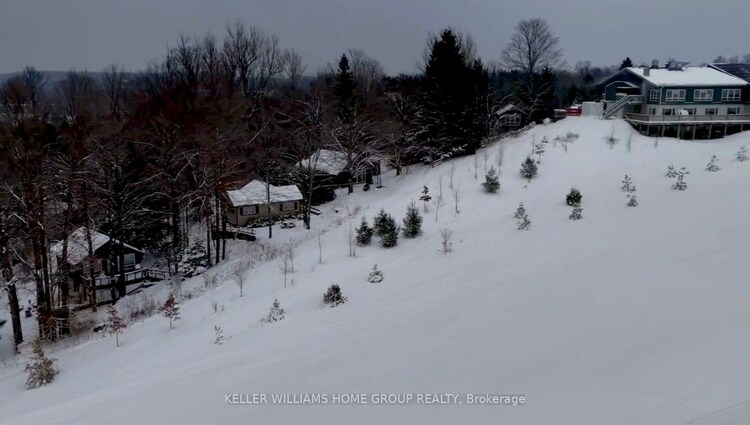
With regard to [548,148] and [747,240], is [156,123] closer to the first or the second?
[548,148]

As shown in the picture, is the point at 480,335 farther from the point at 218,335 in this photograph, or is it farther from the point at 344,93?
the point at 344,93

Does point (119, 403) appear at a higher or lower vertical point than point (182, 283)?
higher

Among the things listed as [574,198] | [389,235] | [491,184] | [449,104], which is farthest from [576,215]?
[449,104]

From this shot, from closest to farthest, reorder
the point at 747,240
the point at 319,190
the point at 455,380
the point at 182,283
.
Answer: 1. the point at 455,380
2. the point at 747,240
3. the point at 182,283
4. the point at 319,190

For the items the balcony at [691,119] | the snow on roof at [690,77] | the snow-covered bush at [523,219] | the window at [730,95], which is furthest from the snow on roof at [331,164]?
the window at [730,95]

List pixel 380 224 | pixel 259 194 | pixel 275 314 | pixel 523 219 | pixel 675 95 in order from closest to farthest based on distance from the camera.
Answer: pixel 275 314, pixel 523 219, pixel 380 224, pixel 259 194, pixel 675 95

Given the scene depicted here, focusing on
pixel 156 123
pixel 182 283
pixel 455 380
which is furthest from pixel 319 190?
pixel 455 380
